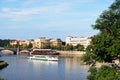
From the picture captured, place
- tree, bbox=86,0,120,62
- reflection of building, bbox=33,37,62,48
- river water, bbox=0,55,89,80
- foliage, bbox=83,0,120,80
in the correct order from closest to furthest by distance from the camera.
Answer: foliage, bbox=83,0,120,80, tree, bbox=86,0,120,62, river water, bbox=0,55,89,80, reflection of building, bbox=33,37,62,48

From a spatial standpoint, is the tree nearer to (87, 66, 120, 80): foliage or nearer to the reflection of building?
(87, 66, 120, 80): foliage

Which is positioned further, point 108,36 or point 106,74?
point 108,36

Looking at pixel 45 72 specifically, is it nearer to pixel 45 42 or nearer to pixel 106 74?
pixel 106 74

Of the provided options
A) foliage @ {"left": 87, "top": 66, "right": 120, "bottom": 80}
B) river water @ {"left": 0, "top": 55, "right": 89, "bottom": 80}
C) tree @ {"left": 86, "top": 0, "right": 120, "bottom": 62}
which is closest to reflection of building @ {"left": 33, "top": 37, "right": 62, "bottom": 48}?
river water @ {"left": 0, "top": 55, "right": 89, "bottom": 80}

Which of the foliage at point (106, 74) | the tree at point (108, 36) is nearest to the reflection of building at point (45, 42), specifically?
the tree at point (108, 36)

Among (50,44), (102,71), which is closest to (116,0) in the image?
(102,71)

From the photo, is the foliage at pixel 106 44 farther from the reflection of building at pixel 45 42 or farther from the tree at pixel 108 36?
the reflection of building at pixel 45 42

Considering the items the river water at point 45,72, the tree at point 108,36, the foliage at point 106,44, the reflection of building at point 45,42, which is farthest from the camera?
the reflection of building at point 45,42

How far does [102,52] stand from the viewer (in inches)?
663

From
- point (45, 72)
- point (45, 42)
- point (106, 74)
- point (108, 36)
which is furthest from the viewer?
point (45, 42)

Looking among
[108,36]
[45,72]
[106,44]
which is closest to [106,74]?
[106,44]

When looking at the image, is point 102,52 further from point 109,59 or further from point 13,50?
point 13,50

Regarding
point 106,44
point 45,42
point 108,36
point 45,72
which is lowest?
point 45,72

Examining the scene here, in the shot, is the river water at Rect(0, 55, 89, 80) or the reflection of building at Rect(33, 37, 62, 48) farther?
the reflection of building at Rect(33, 37, 62, 48)
